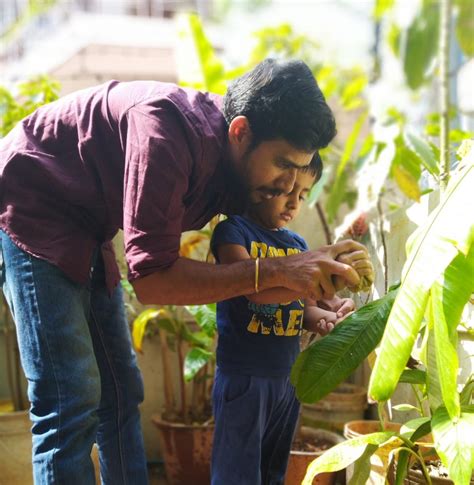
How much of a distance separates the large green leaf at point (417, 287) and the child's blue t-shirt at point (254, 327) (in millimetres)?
473

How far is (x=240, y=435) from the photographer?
5.83 ft

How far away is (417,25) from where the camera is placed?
162 centimetres

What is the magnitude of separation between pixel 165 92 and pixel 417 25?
0.62m

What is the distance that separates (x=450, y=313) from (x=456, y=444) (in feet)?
0.85

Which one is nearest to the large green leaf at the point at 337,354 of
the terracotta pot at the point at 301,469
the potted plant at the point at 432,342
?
the potted plant at the point at 432,342

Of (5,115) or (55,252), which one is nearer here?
(55,252)

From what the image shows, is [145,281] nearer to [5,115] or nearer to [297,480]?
[297,480]

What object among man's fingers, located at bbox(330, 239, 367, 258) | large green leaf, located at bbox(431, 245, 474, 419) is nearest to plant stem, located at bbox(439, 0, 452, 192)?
man's fingers, located at bbox(330, 239, 367, 258)

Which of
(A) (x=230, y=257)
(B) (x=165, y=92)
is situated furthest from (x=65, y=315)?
(B) (x=165, y=92)

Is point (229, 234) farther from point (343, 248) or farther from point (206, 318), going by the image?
point (206, 318)

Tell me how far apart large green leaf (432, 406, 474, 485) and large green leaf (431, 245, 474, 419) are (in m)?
0.03

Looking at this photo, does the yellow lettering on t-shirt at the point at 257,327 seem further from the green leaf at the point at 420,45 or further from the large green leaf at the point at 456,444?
the green leaf at the point at 420,45

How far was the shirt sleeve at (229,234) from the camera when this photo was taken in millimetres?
1805

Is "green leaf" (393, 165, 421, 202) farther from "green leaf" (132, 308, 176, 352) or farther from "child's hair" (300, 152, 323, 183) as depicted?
"green leaf" (132, 308, 176, 352)
